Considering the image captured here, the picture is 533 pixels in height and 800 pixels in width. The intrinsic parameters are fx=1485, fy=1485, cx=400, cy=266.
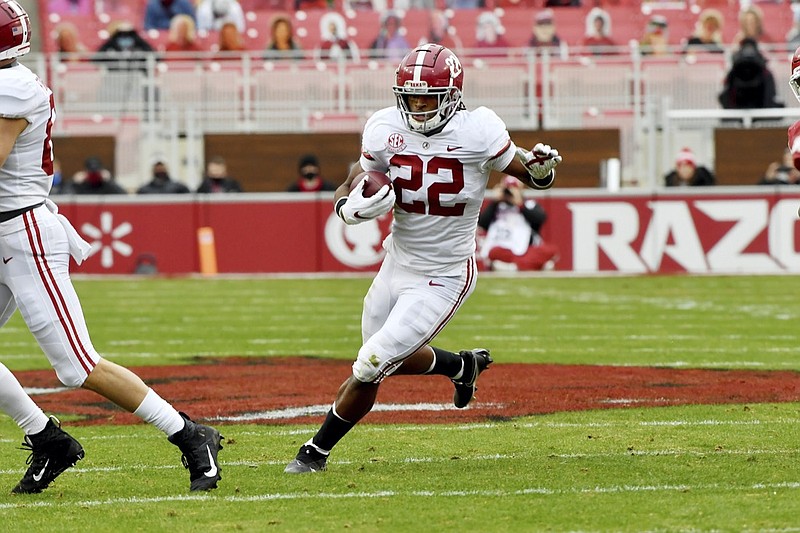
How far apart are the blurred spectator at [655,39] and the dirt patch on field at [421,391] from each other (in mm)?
9710

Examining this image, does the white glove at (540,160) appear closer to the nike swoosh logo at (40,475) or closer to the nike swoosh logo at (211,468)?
the nike swoosh logo at (211,468)

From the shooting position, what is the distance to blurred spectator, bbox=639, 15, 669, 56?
692 inches

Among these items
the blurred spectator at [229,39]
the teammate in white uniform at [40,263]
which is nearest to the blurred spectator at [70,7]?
the blurred spectator at [229,39]

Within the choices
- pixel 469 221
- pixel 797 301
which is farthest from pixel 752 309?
pixel 469 221

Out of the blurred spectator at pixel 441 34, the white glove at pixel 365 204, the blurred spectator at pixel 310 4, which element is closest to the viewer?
the white glove at pixel 365 204

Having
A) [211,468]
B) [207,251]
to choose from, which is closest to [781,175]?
[207,251]

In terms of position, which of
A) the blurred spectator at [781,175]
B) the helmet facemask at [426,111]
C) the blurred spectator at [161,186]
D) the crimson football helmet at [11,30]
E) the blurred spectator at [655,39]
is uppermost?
the crimson football helmet at [11,30]

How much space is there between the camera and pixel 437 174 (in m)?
5.59

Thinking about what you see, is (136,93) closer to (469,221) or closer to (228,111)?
(228,111)

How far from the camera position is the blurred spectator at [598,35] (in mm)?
17688

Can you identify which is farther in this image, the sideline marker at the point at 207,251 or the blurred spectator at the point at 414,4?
the blurred spectator at the point at 414,4

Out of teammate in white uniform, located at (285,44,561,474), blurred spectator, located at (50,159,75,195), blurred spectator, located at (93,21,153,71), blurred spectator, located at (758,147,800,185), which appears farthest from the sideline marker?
teammate in white uniform, located at (285,44,561,474)

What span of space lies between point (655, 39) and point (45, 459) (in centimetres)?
1368

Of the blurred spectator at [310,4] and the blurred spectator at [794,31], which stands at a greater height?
the blurred spectator at [310,4]
